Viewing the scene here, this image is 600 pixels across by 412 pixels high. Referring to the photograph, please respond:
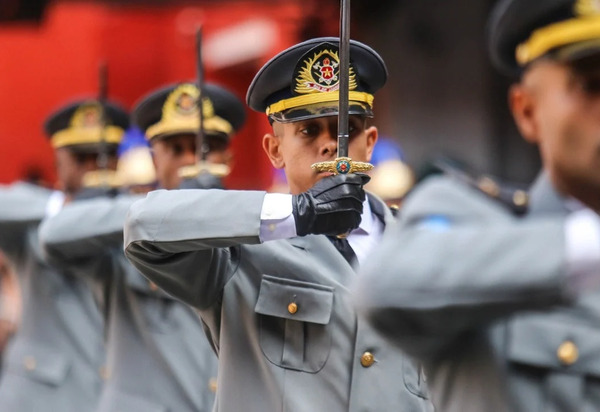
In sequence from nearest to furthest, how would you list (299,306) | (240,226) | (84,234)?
(240,226) < (299,306) < (84,234)

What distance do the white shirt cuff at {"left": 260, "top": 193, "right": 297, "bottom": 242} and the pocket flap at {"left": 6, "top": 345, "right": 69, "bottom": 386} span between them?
2694 mm

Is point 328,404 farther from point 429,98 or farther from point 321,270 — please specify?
point 429,98

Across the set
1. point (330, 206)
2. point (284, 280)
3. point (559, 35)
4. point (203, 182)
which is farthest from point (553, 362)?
point (203, 182)

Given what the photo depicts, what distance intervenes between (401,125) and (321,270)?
7.79m

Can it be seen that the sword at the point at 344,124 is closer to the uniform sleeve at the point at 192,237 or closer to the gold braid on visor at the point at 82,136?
the uniform sleeve at the point at 192,237

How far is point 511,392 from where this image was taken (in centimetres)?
189

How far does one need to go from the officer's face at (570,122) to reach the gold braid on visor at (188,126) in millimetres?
2620

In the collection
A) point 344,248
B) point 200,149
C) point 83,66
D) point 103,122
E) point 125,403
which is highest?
point 83,66

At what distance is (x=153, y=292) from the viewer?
4.26 meters

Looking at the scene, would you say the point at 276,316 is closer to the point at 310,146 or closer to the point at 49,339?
the point at 310,146

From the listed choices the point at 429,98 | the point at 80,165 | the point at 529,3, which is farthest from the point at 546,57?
the point at 429,98

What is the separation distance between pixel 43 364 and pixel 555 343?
3639 millimetres

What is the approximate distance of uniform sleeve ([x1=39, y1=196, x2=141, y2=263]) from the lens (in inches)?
159

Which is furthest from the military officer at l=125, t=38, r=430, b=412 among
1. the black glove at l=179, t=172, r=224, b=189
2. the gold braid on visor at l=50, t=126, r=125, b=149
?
the gold braid on visor at l=50, t=126, r=125, b=149
